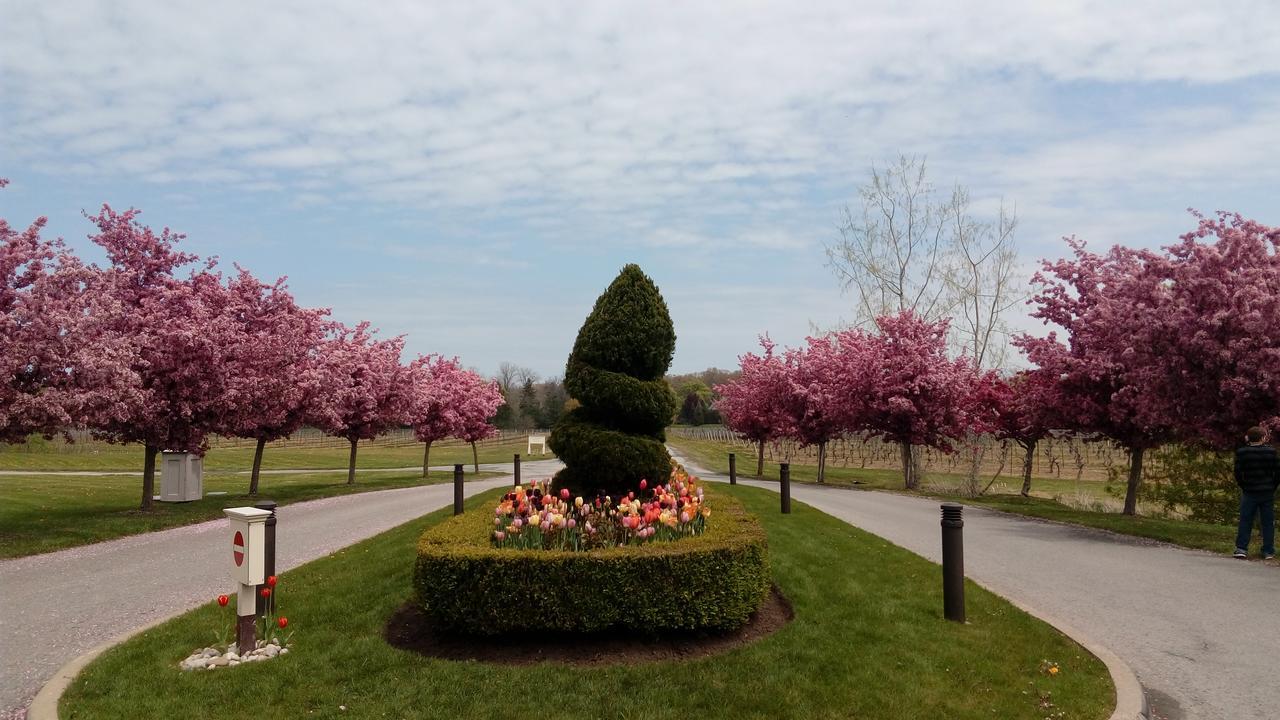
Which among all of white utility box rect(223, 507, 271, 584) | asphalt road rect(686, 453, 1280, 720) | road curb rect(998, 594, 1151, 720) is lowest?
asphalt road rect(686, 453, 1280, 720)

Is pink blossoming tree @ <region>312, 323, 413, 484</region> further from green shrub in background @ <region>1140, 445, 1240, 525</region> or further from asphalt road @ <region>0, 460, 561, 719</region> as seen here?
green shrub in background @ <region>1140, 445, 1240, 525</region>

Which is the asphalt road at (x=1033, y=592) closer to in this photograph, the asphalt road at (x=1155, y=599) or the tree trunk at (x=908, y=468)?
the asphalt road at (x=1155, y=599)

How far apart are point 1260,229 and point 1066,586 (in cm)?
805

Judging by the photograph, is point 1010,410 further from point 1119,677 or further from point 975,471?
point 1119,677

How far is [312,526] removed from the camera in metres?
14.5

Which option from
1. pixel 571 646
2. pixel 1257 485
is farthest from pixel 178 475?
pixel 1257 485

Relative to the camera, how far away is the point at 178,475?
18.5m

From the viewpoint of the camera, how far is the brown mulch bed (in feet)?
19.1

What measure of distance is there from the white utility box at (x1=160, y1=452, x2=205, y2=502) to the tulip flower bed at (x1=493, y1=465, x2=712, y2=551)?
542 inches

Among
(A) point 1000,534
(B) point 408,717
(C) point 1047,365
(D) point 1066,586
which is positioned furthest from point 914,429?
(B) point 408,717

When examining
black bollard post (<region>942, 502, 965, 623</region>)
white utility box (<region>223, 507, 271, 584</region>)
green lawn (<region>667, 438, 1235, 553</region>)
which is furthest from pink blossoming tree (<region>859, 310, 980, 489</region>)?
white utility box (<region>223, 507, 271, 584</region>)

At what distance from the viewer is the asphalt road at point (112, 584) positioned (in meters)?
6.63

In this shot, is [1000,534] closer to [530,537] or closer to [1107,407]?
[1107,407]

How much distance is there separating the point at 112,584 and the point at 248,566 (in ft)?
16.2
